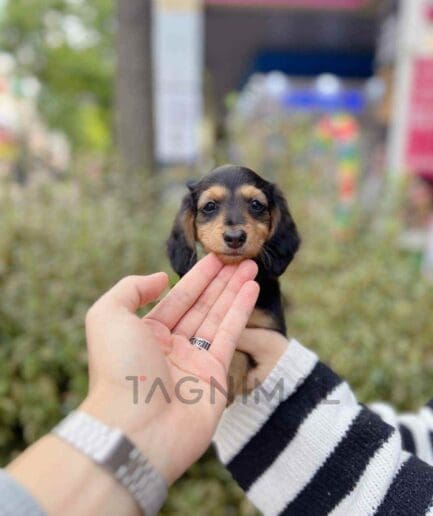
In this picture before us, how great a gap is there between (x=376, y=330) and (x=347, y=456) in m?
1.50

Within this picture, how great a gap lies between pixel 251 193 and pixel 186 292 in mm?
230

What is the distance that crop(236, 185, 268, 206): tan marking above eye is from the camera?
3.43ft

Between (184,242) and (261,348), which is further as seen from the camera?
(261,348)

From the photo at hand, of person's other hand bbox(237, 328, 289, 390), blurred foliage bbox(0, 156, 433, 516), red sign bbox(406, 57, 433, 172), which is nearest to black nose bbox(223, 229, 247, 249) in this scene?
person's other hand bbox(237, 328, 289, 390)

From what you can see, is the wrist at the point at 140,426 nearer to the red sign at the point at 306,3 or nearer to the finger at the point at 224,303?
the finger at the point at 224,303

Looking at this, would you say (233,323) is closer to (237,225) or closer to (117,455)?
(237,225)

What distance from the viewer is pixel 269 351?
1.26 m

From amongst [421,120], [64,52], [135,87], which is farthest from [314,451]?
[64,52]

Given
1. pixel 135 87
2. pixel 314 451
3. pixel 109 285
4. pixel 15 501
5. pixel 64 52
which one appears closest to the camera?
pixel 15 501

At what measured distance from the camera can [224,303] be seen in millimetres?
1122

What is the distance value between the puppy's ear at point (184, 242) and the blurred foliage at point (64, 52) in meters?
10.4

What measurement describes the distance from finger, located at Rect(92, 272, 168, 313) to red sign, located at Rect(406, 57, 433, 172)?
14.5 ft

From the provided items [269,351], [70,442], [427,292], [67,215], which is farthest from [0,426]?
[427,292]

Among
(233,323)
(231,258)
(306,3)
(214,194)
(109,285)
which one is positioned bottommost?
(109,285)
